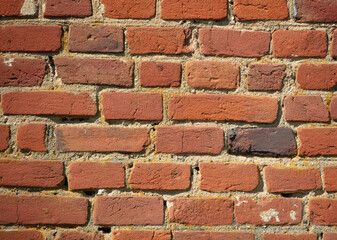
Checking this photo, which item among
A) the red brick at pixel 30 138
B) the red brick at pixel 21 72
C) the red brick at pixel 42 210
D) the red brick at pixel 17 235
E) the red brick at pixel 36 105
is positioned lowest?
the red brick at pixel 17 235

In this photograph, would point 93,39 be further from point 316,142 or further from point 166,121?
point 316,142

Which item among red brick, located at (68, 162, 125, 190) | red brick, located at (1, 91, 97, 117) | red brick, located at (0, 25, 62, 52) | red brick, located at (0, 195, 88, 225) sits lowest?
red brick, located at (0, 195, 88, 225)

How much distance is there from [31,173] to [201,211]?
20.4 inches

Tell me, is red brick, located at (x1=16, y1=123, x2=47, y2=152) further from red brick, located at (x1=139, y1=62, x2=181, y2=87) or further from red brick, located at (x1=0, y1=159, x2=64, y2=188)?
red brick, located at (x1=139, y1=62, x2=181, y2=87)

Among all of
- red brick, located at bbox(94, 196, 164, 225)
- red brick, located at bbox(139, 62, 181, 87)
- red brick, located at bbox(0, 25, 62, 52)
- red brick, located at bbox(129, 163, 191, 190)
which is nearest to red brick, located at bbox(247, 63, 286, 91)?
red brick, located at bbox(139, 62, 181, 87)

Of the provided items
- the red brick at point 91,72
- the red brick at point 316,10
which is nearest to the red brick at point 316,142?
the red brick at point 316,10

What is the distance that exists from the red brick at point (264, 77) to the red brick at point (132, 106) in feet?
0.95

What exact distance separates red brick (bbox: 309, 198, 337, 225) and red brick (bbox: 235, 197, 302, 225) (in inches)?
1.6

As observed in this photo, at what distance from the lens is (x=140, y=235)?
0.95 metres

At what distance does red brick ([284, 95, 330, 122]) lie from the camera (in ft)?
3.21

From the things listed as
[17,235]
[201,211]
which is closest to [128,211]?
[201,211]

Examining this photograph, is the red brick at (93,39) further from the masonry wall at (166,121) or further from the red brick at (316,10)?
the red brick at (316,10)

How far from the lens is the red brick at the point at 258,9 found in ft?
3.23

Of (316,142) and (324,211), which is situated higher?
(316,142)
